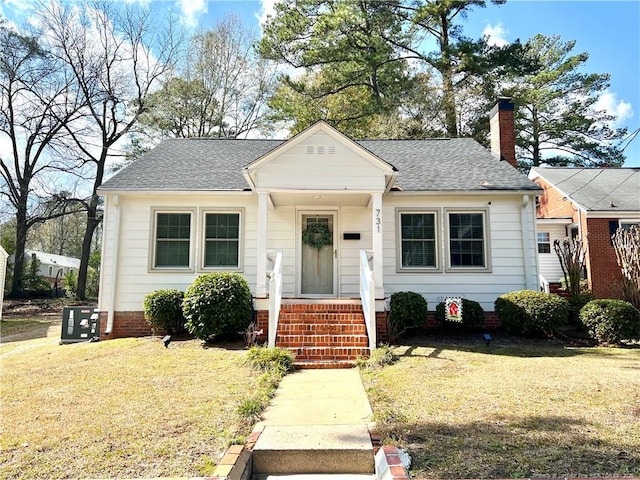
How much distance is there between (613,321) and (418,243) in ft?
14.3

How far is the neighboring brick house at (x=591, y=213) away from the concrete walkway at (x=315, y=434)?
13139mm

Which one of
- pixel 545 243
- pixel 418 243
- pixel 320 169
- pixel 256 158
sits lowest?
pixel 418 243

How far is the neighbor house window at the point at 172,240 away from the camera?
10.1 m

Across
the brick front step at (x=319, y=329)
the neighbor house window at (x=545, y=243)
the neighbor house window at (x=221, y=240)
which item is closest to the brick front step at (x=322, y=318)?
the brick front step at (x=319, y=329)

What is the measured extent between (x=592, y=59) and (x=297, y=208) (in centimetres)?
2505

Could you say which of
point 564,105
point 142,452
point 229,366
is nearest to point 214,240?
point 229,366

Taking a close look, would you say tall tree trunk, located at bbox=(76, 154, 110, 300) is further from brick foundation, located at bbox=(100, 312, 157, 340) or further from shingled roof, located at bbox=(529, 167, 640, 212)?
shingled roof, located at bbox=(529, 167, 640, 212)

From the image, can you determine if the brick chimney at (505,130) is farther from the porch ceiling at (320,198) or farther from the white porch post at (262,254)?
the white porch post at (262,254)

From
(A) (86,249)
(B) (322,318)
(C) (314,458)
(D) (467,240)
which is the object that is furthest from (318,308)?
(A) (86,249)

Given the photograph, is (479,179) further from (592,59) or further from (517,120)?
(592,59)

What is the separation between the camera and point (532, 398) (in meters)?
4.88

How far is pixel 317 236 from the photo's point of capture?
10.4 meters

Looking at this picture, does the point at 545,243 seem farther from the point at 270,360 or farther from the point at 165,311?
the point at 165,311

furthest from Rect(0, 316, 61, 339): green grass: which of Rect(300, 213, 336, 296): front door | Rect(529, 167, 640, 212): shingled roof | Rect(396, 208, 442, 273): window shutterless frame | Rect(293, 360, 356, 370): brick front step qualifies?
Rect(529, 167, 640, 212): shingled roof
